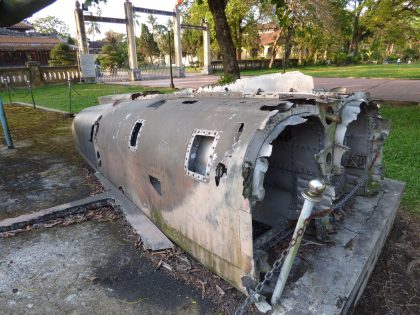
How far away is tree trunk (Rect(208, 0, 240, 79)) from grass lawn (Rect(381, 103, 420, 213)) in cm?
589

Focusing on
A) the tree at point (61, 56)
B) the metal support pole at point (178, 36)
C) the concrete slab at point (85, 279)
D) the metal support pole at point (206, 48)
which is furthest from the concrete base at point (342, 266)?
the tree at point (61, 56)

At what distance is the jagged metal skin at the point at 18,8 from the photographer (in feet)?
14.7

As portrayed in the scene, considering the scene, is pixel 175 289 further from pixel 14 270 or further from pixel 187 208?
pixel 14 270

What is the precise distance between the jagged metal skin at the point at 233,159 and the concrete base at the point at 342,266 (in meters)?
0.48

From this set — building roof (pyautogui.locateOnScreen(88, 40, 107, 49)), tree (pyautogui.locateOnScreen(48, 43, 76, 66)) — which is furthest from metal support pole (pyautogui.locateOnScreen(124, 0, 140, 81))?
building roof (pyautogui.locateOnScreen(88, 40, 107, 49))

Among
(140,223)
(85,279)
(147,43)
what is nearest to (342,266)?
(140,223)

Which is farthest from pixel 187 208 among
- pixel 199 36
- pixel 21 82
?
pixel 199 36

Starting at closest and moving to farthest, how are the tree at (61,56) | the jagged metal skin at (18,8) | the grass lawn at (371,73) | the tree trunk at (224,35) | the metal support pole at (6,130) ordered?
the jagged metal skin at (18,8) < the metal support pole at (6,130) < the tree trunk at (224,35) < the grass lawn at (371,73) < the tree at (61,56)

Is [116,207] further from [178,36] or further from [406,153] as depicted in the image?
[178,36]

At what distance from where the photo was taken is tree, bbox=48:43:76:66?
40.5 meters

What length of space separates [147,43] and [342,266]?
8135 centimetres

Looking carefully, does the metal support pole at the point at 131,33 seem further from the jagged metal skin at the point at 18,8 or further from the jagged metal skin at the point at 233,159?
the jagged metal skin at the point at 18,8

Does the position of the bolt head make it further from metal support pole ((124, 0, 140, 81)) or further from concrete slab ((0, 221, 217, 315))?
metal support pole ((124, 0, 140, 81))

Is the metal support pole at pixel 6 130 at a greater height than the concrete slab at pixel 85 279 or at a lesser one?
greater
